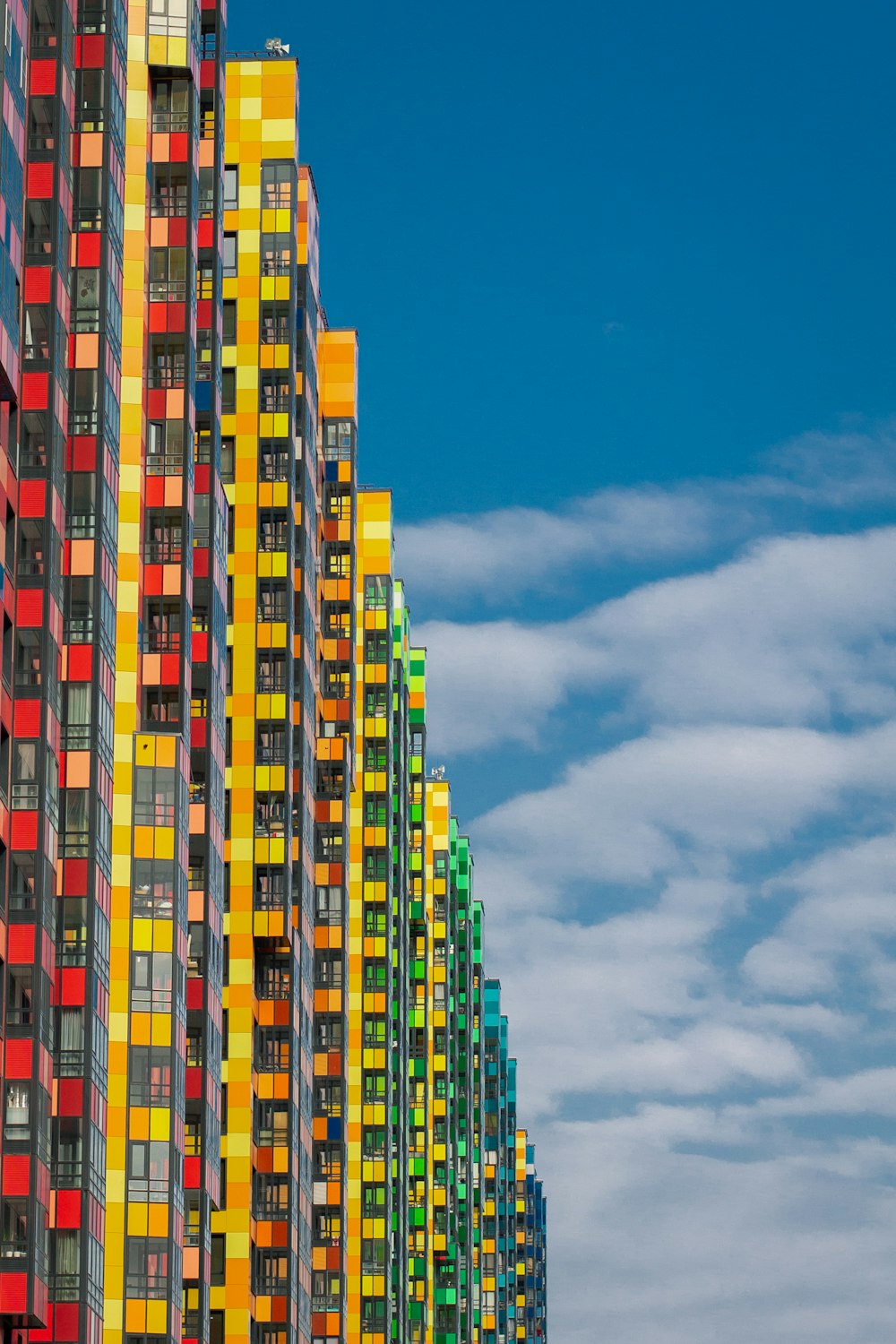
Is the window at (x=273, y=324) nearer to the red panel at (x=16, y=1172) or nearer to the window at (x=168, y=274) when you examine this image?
the window at (x=168, y=274)

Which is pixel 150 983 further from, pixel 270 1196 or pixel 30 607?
pixel 270 1196

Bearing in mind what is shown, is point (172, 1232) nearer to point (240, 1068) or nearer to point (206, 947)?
point (206, 947)

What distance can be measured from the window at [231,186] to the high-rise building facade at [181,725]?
184 millimetres

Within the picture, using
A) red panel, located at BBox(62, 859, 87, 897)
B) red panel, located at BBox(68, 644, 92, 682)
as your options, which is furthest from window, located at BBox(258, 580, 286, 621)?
red panel, located at BBox(62, 859, 87, 897)

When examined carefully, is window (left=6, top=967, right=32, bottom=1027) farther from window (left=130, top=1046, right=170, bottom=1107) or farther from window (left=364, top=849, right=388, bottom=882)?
window (left=364, top=849, right=388, bottom=882)

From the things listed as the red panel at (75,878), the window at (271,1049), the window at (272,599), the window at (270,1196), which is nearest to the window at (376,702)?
the window at (272,599)

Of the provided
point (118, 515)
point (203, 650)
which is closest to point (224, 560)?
point (203, 650)

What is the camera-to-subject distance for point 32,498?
4139 inches

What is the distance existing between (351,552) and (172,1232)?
64.5 m

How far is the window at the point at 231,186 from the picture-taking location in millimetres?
162750

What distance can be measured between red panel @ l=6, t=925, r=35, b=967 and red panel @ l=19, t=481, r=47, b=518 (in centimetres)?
1555

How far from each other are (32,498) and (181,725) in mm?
26048

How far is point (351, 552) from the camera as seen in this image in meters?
179

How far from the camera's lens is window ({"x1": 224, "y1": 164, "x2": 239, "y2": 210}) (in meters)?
163
